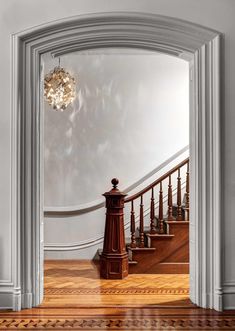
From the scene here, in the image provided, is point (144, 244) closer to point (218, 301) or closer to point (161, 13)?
point (218, 301)

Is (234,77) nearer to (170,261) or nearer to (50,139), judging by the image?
(170,261)

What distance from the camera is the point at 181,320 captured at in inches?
197

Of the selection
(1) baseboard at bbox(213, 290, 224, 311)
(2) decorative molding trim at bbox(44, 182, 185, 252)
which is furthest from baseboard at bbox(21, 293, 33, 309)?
(2) decorative molding trim at bbox(44, 182, 185, 252)

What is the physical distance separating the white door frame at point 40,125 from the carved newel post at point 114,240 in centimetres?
194

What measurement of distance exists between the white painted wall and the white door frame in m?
0.08

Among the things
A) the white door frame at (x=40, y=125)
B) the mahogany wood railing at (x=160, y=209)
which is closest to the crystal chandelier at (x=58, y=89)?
the mahogany wood railing at (x=160, y=209)

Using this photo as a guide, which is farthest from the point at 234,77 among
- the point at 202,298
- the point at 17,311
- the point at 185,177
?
the point at 185,177

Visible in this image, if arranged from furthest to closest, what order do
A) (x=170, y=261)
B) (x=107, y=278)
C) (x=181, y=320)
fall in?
(x=170, y=261) < (x=107, y=278) < (x=181, y=320)

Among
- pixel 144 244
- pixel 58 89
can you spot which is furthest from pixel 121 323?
pixel 58 89

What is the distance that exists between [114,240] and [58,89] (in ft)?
7.90

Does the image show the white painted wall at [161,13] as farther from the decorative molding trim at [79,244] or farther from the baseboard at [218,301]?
the decorative molding trim at [79,244]

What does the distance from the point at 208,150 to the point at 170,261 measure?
2.92 metres

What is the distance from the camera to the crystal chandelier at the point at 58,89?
26.7ft

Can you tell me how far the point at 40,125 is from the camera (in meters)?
5.67
